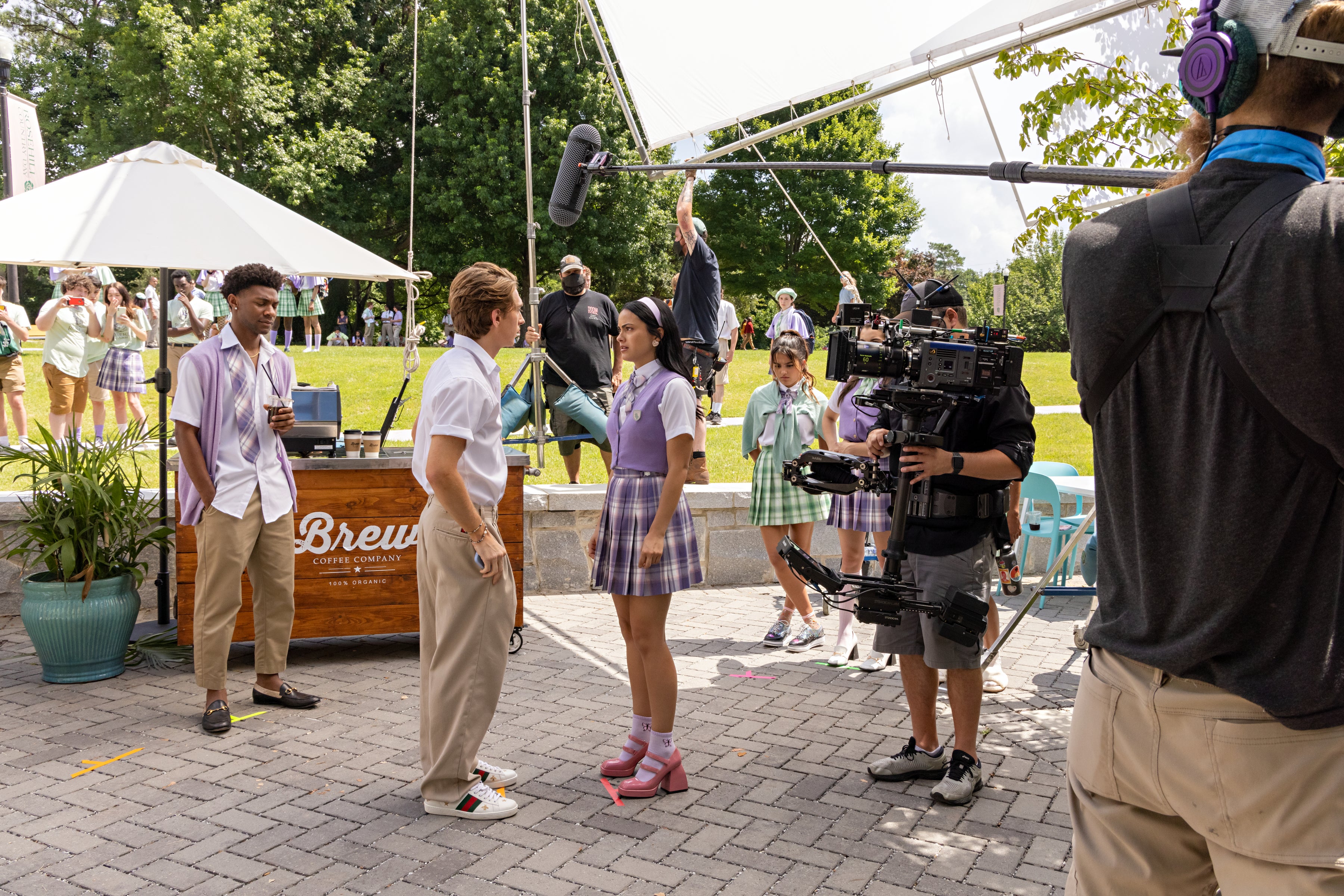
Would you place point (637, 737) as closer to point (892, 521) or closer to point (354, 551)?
point (892, 521)

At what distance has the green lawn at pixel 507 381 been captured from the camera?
1098 cm

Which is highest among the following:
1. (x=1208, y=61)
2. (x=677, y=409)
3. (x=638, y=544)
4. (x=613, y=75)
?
(x=613, y=75)

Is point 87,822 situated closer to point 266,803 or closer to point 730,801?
point 266,803

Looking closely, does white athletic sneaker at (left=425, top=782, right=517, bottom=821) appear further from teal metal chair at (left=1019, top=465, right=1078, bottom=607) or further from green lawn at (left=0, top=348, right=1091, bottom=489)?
teal metal chair at (left=1019, top=465, right=1078, bottom=607)

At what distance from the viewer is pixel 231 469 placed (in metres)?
5.21

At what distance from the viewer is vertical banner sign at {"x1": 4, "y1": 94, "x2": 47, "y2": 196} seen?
8883 millimetres

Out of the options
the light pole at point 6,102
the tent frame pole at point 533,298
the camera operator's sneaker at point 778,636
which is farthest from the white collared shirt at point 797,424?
the light pole at point 6,102

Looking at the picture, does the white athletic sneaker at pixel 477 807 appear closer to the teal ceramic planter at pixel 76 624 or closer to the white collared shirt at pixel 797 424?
the teal ceramic planter at pixel 76 624

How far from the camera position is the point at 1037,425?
15.8m

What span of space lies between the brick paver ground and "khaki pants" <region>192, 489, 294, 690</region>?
0.38 metres

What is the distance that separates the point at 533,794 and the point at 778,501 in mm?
2897

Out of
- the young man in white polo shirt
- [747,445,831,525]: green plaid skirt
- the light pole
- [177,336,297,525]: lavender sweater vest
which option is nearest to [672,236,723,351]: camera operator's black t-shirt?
[747,445,831,525]: green plaid skirt

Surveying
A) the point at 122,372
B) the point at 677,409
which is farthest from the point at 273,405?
the point at 122,372

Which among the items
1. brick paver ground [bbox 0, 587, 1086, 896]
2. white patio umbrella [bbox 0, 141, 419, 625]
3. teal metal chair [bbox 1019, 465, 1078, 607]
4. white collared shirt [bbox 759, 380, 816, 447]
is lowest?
brick paver ground [bbox 0, 587, 1086, 896]
